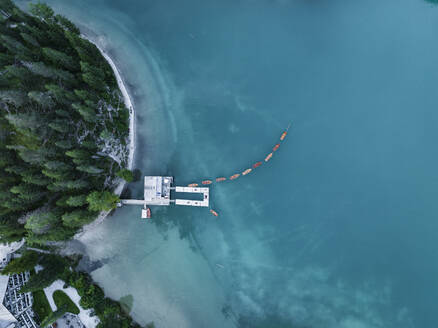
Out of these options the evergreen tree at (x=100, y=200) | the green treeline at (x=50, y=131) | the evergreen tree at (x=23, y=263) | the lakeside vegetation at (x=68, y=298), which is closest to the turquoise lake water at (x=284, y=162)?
the lakeside vegetation at (x=68, y=298)

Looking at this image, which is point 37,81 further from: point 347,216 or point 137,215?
point 347,216

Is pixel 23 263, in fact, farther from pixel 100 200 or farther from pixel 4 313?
pixel 100 200

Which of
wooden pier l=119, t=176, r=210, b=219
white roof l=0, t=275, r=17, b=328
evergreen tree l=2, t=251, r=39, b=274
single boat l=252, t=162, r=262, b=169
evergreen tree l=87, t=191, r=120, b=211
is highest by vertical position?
single boat l=252, t=162, r=262, b=169

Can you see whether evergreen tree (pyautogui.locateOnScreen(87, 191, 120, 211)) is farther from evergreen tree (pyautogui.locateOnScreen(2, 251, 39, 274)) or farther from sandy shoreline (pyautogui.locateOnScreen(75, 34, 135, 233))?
evergreen tree (pyautogui.locateOnScreen(2, 251, 39, 274))

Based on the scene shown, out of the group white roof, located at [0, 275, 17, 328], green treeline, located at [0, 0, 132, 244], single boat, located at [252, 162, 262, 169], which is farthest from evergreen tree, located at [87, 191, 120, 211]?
single boat, located at [252, 162, 262, 169]

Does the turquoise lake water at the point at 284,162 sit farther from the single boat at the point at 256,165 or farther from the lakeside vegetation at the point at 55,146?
the lakeside vegetation at the point at 55,146

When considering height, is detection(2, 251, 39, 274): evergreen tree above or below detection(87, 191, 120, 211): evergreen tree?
below
